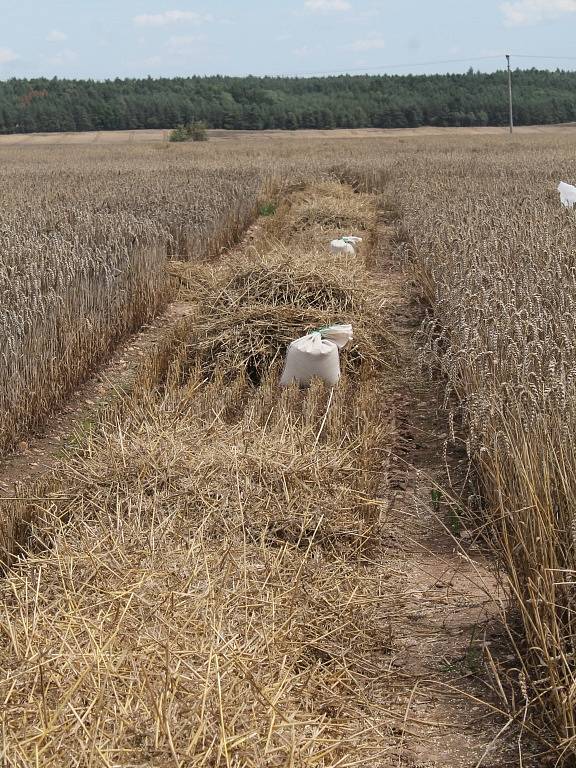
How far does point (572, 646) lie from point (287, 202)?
627 inches

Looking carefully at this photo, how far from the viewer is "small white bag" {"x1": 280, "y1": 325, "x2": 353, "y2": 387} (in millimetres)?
6234

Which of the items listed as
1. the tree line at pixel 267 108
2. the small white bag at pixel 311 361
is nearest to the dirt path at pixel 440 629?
the small white bag at pixel 311 361

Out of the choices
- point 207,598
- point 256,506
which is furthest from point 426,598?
point 207,598

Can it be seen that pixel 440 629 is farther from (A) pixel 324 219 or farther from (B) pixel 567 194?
(A) pixel 324 219

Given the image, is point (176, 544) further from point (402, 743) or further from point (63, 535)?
point (402, 743)

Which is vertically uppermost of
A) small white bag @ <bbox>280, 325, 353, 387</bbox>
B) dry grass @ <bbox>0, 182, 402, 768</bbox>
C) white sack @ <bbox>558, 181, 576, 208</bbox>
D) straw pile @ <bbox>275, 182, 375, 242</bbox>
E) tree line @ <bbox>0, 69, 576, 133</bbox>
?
tree line @ <bbox>0, 69, 576, 133</bbox>

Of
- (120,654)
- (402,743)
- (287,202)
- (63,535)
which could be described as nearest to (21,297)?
(63,535)

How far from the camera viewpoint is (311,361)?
20.5 feet

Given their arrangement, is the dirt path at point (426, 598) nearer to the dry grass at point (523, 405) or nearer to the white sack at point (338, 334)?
the dry grass at point (523, 405)

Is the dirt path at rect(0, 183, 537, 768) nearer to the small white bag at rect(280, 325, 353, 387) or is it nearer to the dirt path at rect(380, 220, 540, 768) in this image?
the dirt path at rect(380, 220, 540, 768)

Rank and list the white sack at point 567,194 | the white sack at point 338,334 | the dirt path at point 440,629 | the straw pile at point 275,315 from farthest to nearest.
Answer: the white sack at point 567,194 → the straw pile at point 275,315 → the white sack at point 338,334 → the dirt path at point 440,629

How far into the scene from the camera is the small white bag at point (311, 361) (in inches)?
245

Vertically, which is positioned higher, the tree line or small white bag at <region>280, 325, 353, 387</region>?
the tree line

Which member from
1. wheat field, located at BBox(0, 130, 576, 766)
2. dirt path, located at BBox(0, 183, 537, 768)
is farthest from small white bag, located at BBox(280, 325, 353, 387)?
dirt path, located at BBox(0, 183, 537, 768)
